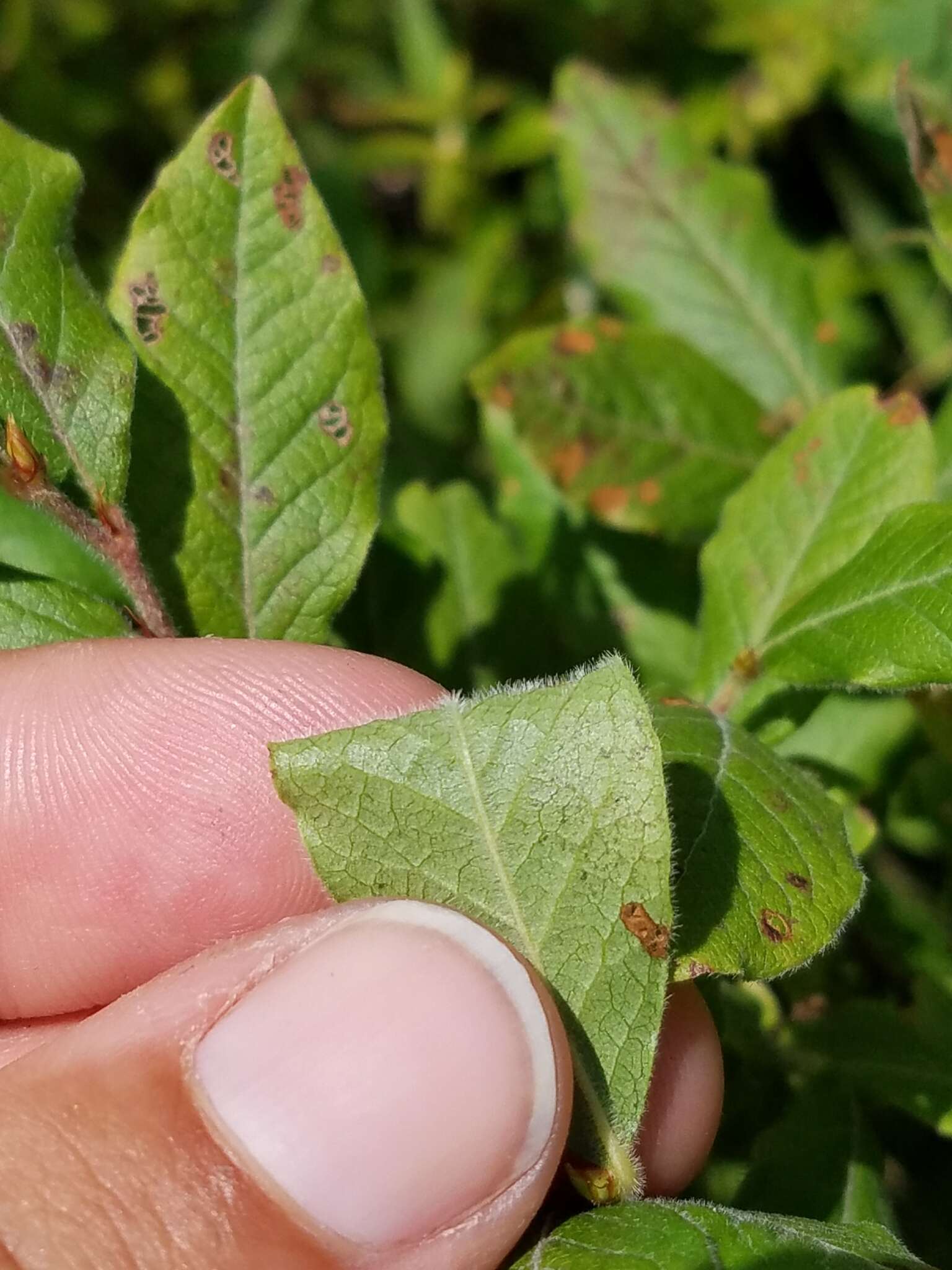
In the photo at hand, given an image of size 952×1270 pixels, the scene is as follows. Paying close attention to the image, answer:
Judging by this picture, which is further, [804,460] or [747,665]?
[804,460]

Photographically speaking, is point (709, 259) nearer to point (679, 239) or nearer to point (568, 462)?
point (679, 239)

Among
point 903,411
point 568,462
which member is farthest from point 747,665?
point 568,462

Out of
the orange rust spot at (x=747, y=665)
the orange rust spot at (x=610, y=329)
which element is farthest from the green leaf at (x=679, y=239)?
the orange rust spot at (x=747, y=665)

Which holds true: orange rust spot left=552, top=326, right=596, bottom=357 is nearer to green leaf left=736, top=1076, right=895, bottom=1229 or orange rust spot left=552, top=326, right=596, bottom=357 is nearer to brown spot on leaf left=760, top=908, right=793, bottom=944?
brown spot on leaf left=760, top=908, right=793, bottom=944

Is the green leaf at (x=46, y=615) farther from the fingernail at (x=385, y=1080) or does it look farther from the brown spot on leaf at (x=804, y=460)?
the brown spot on leaf at (x=804, y=460)

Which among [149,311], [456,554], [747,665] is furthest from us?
[456,554]

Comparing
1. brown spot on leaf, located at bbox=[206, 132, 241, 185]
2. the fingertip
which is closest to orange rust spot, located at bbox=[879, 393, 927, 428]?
the fingertip

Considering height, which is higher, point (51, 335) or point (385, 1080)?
point (51, 335)
